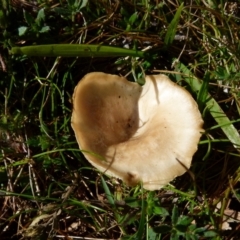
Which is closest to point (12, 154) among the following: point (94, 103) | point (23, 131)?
point (23, 131)

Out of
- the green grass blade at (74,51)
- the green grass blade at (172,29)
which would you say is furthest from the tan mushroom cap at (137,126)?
the green grass blade at (172,29)

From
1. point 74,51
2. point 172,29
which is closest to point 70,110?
point 74,51

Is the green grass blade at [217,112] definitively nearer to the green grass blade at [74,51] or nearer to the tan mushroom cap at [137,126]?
the tan mushroom cap at [137,126]

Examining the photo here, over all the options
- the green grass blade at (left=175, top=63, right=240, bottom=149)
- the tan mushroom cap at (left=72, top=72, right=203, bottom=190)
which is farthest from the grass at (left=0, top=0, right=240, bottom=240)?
the tan mushroom cap at (left=72, top=72, right=203, bottom=190)

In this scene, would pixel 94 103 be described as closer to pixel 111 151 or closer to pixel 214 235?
pixel 111 151

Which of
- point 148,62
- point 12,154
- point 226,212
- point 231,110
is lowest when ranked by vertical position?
point 226,212
